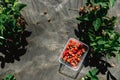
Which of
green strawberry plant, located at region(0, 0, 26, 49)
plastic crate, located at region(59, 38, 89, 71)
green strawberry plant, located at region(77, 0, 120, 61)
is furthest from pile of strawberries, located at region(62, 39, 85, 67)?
green strawberry plant, located at region(0, 0, 26, 49)

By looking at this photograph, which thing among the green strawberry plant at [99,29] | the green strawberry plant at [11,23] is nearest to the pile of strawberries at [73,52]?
the green strawberry plant at [99,29]

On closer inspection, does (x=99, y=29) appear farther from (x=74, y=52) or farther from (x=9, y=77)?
(x=9, y=77)

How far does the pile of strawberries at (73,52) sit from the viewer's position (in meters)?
3.20

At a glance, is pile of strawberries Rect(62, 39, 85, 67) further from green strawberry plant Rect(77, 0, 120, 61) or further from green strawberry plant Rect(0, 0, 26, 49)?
green strawberry plant Rect(0, 0, 26, 49)

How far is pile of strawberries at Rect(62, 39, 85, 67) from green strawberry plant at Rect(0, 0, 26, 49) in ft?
2.02

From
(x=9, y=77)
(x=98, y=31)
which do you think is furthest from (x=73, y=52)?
(x=9, y=77)

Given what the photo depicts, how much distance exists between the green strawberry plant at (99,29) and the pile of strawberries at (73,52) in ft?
0.39

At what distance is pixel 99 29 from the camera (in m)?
3.26

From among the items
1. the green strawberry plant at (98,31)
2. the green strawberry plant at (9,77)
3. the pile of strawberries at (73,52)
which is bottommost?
the green strawberry plant at (9,77)

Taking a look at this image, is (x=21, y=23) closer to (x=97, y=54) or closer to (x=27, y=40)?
(x=27, y=40)

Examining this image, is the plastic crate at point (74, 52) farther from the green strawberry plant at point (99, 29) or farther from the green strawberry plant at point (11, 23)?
the green strawberry plant at point (11, 23)

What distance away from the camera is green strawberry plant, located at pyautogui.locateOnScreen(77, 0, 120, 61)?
10.1 ft

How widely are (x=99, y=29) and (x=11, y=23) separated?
42.2 inches

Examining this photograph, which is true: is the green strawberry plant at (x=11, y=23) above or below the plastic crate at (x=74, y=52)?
above
